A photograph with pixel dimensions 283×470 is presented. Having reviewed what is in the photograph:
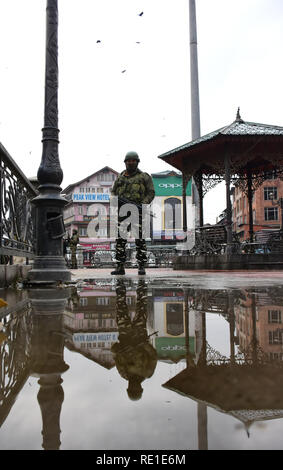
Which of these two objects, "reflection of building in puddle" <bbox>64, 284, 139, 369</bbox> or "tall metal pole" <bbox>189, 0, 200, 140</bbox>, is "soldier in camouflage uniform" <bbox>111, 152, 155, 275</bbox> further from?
"tall metal pole" <bbox>189, 0, 200, 140</bbox>

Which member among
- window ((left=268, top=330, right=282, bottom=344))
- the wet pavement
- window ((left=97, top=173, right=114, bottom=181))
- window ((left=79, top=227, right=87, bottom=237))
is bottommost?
window ((left=268, top=330, right=282, bottom=344))

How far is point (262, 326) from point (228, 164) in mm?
11740

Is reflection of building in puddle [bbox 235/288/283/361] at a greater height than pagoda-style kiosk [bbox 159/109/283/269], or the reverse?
pagoda-style kiosk [bbox 159/109/283/269]

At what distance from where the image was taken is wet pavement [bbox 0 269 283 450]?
65cm

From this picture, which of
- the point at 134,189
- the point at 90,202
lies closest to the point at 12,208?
the point at 134,189

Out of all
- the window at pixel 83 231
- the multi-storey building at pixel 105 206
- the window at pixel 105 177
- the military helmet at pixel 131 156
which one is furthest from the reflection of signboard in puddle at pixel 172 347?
the window at pixel 105 177

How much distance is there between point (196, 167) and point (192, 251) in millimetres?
3315

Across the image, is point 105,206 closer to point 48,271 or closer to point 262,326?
point 48,271

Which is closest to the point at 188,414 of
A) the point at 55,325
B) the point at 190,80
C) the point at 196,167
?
the point at 55,325

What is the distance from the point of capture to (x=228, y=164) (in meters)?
12.8

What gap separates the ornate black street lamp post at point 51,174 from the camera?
4.63 meters

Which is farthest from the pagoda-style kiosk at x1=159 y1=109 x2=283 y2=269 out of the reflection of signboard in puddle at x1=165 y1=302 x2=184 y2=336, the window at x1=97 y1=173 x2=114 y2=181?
the window at x1=97 y1=173 x2=114 y2=181

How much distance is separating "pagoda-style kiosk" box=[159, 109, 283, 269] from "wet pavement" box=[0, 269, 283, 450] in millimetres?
10238
